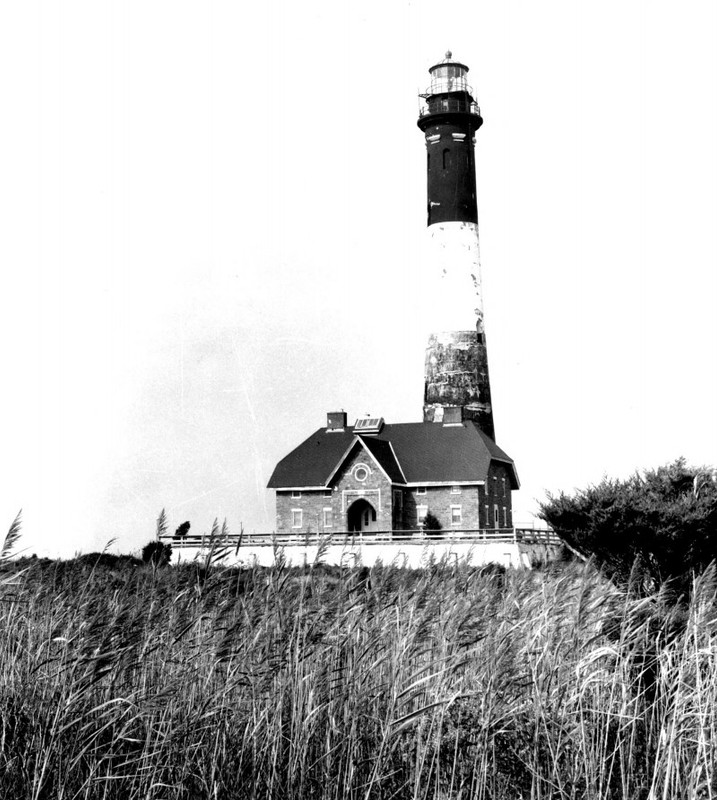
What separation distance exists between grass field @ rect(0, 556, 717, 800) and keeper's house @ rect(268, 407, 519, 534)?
35.7 meters

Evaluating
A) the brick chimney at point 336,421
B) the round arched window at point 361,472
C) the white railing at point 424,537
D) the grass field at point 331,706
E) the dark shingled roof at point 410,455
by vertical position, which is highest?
the brick chimney at point 336,421

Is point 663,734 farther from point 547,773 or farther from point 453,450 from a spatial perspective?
point 453,450

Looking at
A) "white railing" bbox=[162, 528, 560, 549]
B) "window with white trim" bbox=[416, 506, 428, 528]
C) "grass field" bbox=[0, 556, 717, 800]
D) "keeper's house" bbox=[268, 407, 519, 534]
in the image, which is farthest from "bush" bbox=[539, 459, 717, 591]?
"window with white trim" bbox=[416, 506, 428, 528]

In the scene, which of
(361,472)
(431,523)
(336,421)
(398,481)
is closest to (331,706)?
(431,523)

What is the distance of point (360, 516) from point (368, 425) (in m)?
4.33

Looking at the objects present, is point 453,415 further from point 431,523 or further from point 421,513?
point 431,523

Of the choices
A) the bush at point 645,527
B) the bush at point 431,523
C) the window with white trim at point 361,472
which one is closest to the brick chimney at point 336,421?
the window with white trim at point 361,472

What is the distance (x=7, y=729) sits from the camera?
224 inches

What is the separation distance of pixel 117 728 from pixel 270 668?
99 centimetres

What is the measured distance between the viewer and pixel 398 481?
44.8m

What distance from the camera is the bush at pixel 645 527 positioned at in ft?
42.3

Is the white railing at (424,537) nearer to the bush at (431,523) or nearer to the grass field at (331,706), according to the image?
the bush at (431,523)

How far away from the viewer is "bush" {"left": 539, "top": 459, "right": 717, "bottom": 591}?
42.3 feet

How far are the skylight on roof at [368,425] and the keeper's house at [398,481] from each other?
86 millimetres
